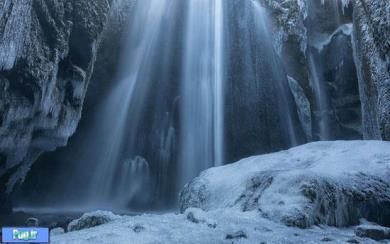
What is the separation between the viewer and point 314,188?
29.0 feet

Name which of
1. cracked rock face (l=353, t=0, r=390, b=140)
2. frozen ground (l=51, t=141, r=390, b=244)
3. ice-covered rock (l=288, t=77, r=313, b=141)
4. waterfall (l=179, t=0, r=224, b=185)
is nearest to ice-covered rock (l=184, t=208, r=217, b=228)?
frozen ground (l=51, t=141, r=390, b=244)

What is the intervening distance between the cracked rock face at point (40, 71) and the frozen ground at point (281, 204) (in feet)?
22.1

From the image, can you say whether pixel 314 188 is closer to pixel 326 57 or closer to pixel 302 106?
pixel 302 106

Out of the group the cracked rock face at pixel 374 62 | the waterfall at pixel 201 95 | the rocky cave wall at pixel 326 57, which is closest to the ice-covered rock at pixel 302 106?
the rocky cave wall at pixel 326 57

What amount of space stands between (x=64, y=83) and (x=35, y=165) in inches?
349

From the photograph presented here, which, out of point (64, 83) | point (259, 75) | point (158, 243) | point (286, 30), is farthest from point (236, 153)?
point (158, 243)

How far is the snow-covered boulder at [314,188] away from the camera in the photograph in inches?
342

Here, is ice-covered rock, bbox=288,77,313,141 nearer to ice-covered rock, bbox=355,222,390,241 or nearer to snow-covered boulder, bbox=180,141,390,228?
snow-covered boulder, bbox=180,141,390,228

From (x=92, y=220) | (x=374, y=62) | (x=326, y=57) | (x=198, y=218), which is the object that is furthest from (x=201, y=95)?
(x=198, y=218)

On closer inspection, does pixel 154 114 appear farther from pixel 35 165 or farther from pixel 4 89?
pixel 4 89

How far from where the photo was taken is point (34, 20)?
543 inches

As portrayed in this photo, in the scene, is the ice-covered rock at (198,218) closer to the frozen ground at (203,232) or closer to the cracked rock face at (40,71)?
the frozen ground at (203,232)

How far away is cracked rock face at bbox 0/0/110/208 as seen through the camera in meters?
12.0

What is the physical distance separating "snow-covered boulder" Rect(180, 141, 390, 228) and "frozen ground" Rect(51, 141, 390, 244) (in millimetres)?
22
